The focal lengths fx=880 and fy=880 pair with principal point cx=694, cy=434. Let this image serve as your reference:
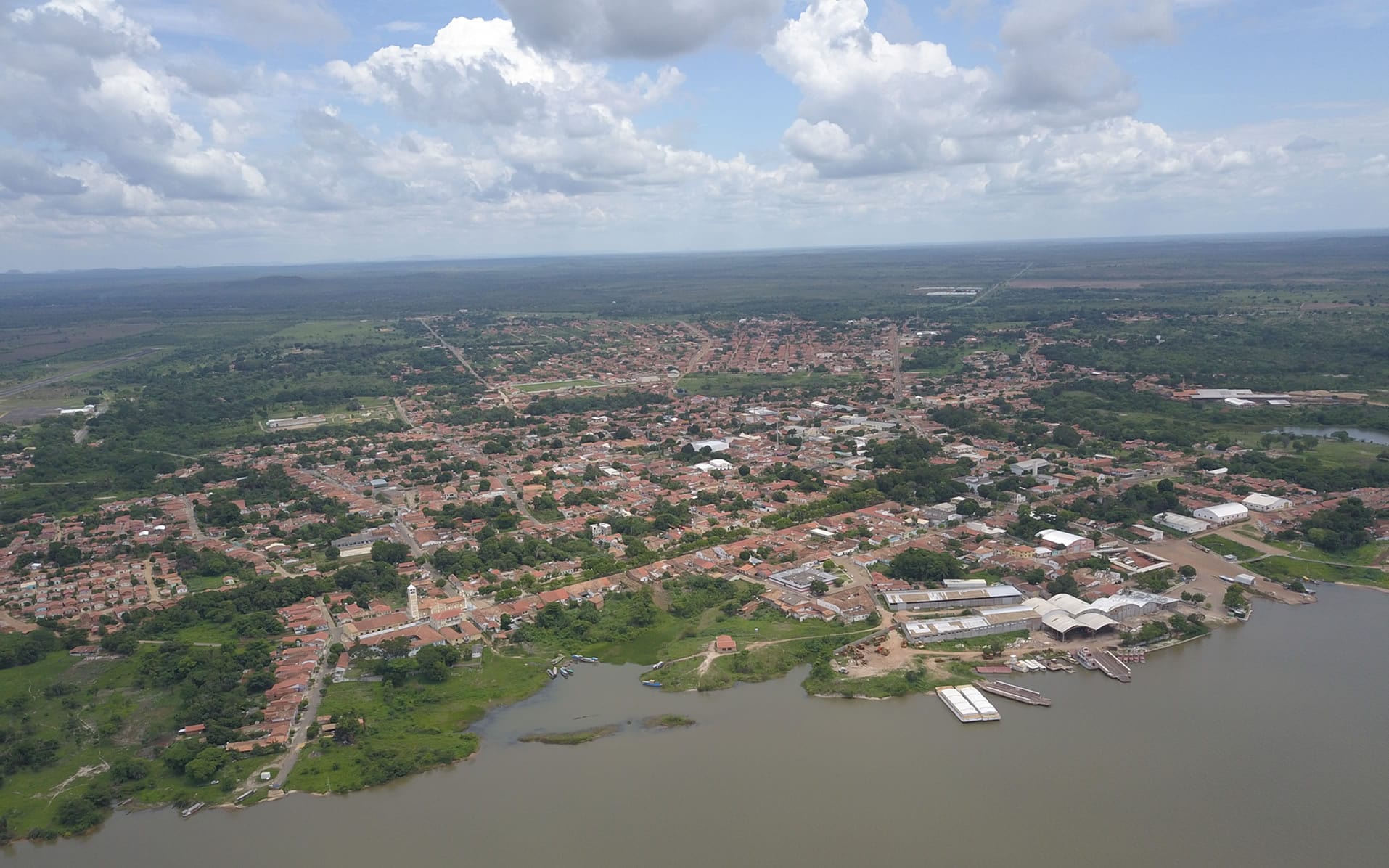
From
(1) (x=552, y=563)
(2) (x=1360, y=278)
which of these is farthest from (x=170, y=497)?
(2) (x=1360, y=278)

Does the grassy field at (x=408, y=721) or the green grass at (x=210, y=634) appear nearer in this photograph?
the grassy field at (x=408, y=721)

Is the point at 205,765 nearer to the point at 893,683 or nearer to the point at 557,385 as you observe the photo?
the point at 893,683

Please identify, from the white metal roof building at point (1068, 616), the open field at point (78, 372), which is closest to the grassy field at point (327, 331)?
the open field at point (78, 372)

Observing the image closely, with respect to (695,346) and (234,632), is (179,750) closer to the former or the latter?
(234,632)

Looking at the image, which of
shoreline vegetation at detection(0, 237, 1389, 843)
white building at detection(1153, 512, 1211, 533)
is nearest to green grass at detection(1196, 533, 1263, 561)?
shoreline vegetation at detection(0, 237, 1389, 843)

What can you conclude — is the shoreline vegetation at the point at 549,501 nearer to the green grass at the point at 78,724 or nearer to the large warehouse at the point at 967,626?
the green grass at the point at 78,724

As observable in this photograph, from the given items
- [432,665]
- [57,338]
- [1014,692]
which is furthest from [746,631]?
[57,338]

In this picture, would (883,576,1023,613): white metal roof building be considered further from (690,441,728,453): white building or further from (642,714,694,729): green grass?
(690,441,728,453): white building
